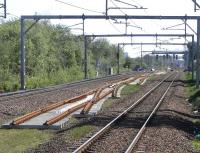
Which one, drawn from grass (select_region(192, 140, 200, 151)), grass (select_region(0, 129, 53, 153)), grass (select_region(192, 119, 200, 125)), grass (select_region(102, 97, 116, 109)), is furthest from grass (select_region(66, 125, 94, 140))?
grass (select_region(102, 97, 116, 109))

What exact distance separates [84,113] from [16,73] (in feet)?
132

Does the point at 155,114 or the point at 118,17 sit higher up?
the point at 118,17

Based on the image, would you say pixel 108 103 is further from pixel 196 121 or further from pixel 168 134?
pixel 168 134

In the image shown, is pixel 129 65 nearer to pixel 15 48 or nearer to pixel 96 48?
pixel 96 48

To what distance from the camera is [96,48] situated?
143375mm

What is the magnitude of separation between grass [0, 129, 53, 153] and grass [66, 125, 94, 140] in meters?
0.67

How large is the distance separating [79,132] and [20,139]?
89.6 inches

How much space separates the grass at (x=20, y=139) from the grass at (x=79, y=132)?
673 millimetres

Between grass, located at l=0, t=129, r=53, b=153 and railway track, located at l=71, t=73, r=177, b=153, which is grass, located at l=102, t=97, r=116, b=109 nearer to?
railway track, located at l=71, t=73, r=177, b=153

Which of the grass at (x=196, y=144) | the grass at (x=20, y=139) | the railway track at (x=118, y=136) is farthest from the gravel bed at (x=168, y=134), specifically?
the grass at (x=20, y=139)

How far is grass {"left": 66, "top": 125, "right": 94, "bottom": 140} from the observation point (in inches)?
667

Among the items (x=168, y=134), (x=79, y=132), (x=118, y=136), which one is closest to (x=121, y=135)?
(x=118, y=136)

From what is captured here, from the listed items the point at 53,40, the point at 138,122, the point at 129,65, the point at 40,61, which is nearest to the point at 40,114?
the point at 138,122

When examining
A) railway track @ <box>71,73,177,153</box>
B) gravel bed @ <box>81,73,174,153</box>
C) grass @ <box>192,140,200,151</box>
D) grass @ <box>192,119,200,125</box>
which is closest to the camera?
railway track @ <box>71,73,177,153</box>
